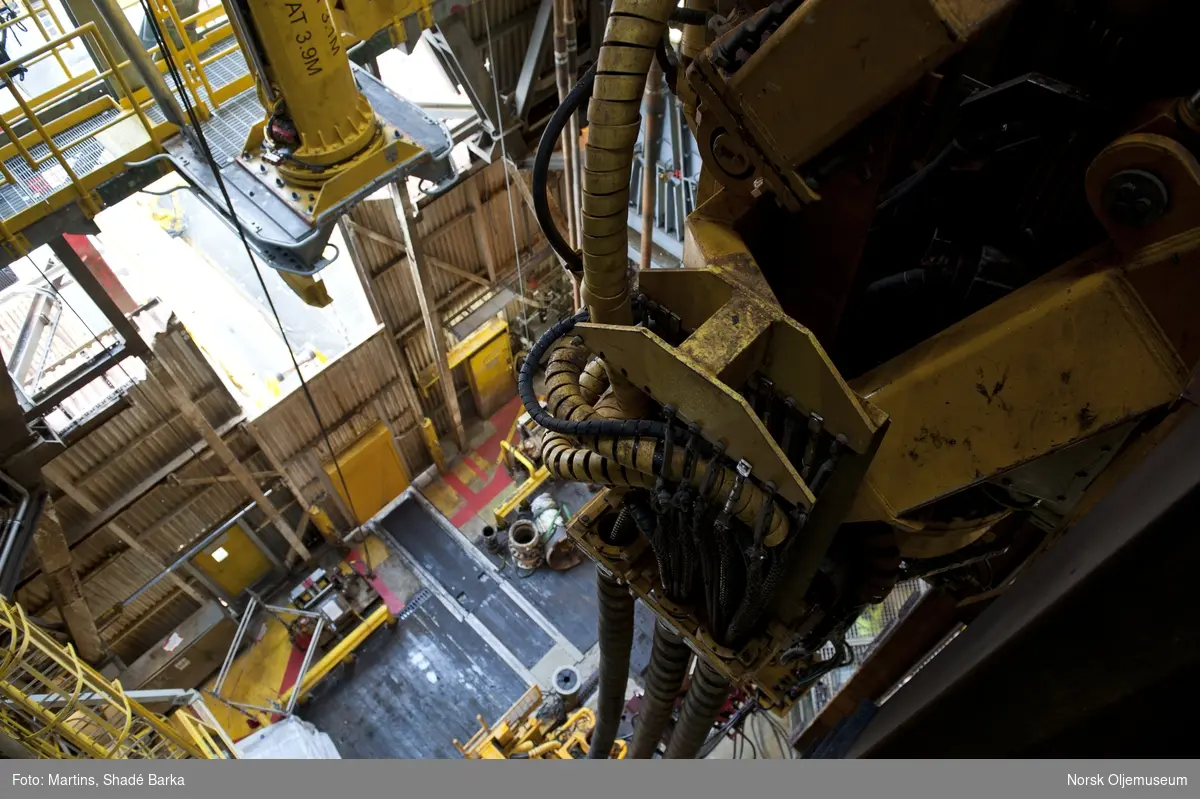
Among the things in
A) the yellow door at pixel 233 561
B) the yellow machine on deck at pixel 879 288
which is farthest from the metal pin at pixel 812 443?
the yellow door at pixel 233 561

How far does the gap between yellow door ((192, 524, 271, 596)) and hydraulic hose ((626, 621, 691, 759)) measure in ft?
28.7

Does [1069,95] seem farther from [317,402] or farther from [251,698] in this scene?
[251,698]

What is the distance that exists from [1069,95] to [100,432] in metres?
11.1

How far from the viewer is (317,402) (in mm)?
12055

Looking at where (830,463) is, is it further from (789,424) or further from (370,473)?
(370,473)

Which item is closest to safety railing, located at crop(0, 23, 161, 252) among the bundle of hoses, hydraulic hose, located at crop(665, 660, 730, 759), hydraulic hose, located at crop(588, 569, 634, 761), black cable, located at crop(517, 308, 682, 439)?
the bundle of hoses

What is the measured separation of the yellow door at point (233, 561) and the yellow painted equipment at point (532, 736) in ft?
16.1

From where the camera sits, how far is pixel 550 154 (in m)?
3.86

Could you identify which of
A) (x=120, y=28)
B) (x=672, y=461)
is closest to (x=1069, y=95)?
(x=672, y=461)

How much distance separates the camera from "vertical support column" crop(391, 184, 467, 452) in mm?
11023

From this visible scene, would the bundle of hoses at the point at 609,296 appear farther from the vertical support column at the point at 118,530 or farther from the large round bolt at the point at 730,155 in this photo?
the vertical support column at the point at 118,530

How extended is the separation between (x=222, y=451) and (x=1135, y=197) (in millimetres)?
11380

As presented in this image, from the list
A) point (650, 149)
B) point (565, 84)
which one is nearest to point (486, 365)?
point (565, 84)

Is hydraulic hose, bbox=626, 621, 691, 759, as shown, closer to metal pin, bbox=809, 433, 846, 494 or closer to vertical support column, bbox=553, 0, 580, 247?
→ metal pin, bbox=809, 433, 846, 494
